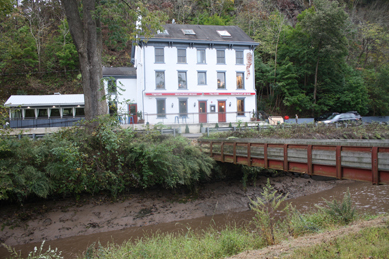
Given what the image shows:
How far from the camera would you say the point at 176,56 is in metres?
31.1

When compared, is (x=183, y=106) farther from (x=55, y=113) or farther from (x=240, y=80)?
(x=55, y=113)

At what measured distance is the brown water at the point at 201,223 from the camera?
10086 millimetres

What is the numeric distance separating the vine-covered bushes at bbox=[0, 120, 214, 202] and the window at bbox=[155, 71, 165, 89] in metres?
16.7

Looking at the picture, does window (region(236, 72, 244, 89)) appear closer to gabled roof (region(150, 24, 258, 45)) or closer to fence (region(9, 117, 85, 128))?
gabled roof (region(150, 24, 258, 45))

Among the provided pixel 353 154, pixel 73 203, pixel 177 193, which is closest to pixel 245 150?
pixel 177 193

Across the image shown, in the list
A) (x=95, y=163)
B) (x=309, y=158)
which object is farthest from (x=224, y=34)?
(x=309, y=158)

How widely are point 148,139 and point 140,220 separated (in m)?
4.42

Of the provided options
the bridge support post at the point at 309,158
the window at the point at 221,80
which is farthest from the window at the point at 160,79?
the bridge support post at the point at 309,158

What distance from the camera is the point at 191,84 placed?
31.5m

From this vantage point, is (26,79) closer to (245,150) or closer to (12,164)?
(12,164)

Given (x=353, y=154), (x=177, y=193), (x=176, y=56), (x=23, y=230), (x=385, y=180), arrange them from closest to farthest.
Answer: (x=385, y=180)
(x=353, y=154)
(x=23, y=230)
(x=177, y=193)
(x=176, y=56)

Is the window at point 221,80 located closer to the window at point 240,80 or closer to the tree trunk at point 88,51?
the window at point 240,80

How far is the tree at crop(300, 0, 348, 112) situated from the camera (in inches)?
1305

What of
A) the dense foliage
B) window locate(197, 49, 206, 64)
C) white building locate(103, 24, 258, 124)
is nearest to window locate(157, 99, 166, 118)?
white building locate(103, 24, 258, 124)
